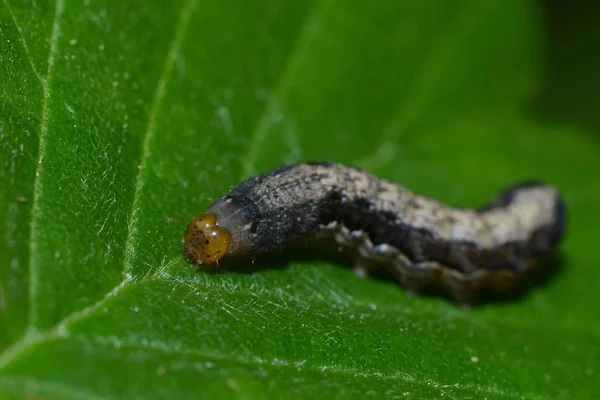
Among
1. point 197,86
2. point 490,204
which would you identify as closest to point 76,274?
point 197,86

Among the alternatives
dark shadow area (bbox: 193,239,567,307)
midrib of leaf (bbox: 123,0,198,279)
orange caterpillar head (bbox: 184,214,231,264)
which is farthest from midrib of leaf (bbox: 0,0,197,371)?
dark shadow area (bbox: 193,239,567,307)

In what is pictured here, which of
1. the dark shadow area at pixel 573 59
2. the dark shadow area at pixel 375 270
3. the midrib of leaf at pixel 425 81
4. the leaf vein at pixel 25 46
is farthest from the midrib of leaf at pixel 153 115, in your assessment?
the dark shadow area at pixel 573 59

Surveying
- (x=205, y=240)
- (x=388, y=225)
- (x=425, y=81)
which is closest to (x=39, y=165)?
(x=205, y=240)

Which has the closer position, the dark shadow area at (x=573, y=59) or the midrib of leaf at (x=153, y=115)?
the midrib of leaf at (x=153, y=115)

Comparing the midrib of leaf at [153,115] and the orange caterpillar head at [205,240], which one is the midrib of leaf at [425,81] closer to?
the midrib of leaf at [153,115]

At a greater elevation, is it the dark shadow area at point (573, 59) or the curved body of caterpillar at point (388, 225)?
the dark shadow area at point (573, 59)

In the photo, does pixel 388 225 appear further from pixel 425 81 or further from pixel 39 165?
pixel 39 165

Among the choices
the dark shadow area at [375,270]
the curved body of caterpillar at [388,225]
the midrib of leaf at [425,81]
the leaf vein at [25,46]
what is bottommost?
the dark shadow area at [375,270]

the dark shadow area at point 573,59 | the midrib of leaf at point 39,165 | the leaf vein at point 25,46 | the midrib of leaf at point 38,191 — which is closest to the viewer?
the midrib of leaf at point 38,191
